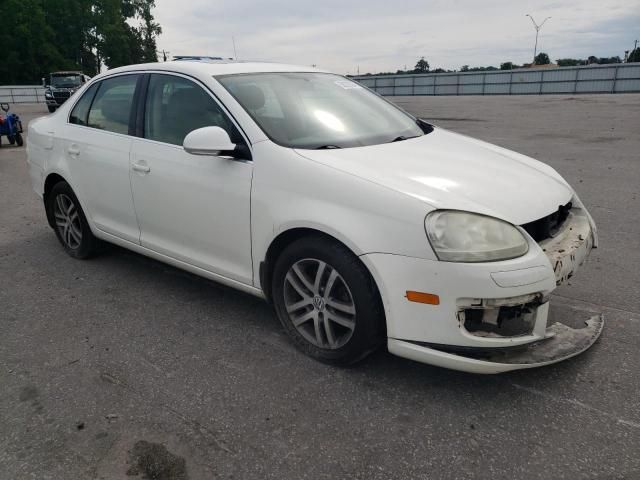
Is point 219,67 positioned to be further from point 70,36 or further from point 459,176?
point 70,36

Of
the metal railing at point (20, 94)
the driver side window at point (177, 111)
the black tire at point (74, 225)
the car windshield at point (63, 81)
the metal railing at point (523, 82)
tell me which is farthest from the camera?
the metal railing at point (20, 94)

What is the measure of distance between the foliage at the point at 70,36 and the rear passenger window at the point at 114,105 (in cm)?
6220

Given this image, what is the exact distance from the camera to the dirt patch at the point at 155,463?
2139 mm

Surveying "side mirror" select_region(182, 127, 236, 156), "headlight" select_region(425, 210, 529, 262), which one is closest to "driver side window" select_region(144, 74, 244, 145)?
"side mirror" select_region(182, 127, 236, 156)

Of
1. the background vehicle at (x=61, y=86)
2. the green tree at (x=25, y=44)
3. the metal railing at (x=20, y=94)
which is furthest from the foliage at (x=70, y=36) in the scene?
Answer: the background vehicle at (x=61, y=86)

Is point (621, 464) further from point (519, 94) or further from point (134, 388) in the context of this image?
point (519, 94)

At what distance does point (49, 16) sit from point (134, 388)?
73.7m

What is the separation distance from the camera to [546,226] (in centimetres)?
277

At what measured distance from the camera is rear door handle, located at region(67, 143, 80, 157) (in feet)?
14.0

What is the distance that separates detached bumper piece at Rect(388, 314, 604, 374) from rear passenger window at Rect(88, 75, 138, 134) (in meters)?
2.62

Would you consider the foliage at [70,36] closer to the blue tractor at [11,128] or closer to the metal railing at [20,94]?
the metal railing at [20,94]

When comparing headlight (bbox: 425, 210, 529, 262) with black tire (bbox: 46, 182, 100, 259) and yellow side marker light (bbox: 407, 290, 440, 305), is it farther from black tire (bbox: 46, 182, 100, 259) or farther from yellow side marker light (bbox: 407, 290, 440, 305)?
black tire (bbox: 46, 182, 100, 259)

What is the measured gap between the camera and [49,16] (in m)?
63.5

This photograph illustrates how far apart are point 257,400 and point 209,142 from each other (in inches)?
55.8
